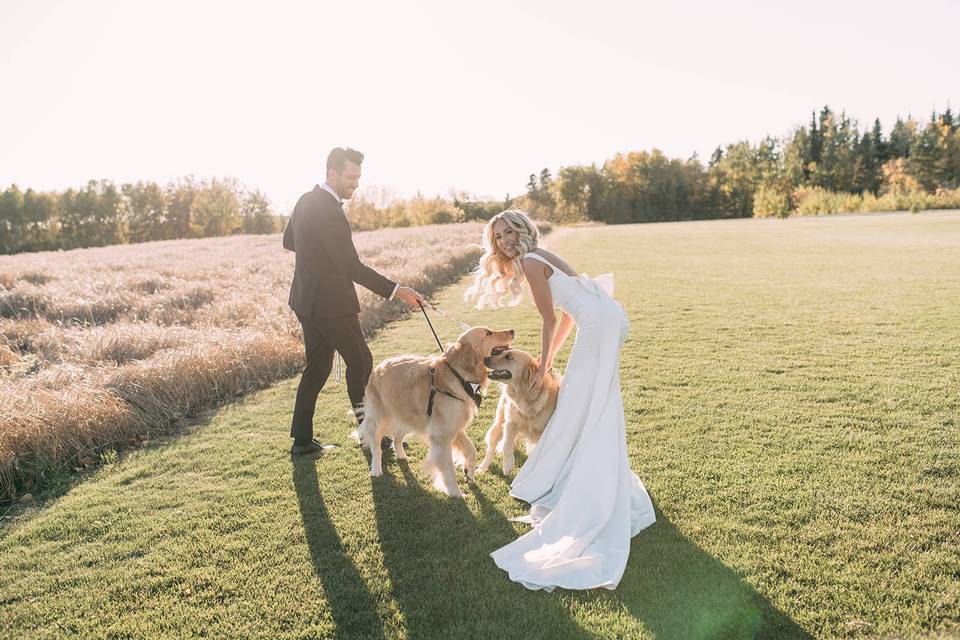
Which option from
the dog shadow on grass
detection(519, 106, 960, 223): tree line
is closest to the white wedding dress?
the dog shadow on grass

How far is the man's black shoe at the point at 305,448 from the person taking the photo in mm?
5695

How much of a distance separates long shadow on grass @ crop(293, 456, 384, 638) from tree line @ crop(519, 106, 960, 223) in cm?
6421

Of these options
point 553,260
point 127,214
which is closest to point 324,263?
point 553,260

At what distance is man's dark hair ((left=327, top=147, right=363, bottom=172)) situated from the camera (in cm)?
505

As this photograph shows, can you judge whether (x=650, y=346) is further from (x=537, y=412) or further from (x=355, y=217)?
(x=355, y=217)

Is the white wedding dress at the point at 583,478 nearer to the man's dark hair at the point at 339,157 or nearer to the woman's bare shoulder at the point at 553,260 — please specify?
the woman's bare shoulder at the point at 553,260

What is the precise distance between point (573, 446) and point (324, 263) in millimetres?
2724

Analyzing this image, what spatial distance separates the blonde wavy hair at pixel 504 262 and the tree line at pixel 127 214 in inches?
2629

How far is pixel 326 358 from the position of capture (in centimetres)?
558

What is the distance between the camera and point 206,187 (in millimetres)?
67688

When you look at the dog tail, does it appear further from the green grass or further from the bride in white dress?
→ the bride in white dress

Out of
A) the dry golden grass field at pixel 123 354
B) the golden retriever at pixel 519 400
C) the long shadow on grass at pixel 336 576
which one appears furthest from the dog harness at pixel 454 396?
the dry golden grass field at pixel 123 354

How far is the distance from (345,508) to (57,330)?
8.01 metres

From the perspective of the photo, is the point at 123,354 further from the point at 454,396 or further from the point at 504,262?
the point at 504,262
